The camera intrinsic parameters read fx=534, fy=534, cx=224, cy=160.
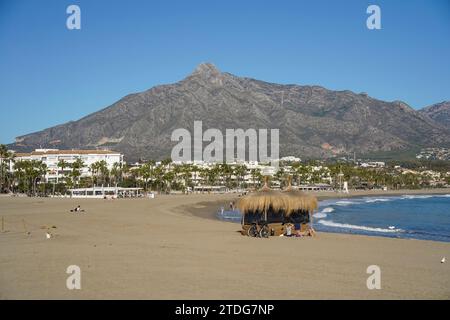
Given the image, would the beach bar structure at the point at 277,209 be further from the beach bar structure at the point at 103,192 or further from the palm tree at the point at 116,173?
the palm tree at the point at 116,173

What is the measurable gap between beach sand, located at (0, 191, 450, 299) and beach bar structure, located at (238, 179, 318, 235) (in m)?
0.88

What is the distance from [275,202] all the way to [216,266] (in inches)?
304

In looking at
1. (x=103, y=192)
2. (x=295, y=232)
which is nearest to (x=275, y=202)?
(x=295, y=232)

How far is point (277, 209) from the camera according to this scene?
66.9 ft

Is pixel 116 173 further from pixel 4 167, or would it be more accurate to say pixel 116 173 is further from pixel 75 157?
pixel 4 167

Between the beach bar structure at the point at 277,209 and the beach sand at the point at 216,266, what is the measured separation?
0.88 meters

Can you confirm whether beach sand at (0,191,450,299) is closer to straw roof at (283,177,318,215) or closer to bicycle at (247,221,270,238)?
bicycle at (247,221,270,238)

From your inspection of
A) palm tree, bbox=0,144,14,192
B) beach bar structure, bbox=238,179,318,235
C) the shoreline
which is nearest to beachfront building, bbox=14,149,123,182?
palm tree, bbox=0,144,14,192

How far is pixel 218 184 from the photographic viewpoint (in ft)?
357

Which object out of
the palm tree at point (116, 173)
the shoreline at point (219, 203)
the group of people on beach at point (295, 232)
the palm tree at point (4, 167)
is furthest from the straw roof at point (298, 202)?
the palm tree at point (116, 173)

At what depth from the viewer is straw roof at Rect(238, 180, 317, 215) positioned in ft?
66.4

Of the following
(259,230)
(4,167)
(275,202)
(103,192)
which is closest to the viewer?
(259,230)

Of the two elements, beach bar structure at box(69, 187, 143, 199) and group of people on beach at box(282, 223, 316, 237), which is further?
beach bar structure at box(69, 187, 143, 199)
